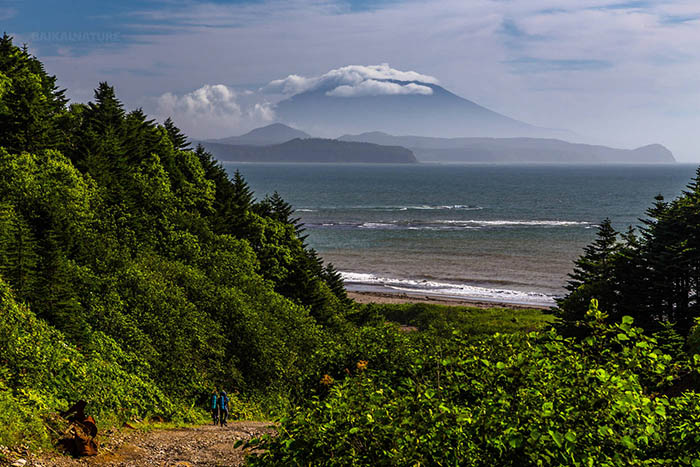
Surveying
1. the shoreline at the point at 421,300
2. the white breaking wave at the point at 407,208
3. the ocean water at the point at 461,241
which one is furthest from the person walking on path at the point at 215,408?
the white breaking wave at the point at 407,208

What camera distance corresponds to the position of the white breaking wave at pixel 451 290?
73688mm

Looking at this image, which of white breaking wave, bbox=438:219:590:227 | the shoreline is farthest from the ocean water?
the shoreline

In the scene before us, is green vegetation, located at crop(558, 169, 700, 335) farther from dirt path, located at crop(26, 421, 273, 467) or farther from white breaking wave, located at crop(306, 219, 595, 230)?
white breaking wave, located at crop(306, 219, 595, 230)

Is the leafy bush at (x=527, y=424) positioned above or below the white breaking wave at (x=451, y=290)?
above

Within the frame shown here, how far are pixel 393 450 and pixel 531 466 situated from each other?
1651 mm

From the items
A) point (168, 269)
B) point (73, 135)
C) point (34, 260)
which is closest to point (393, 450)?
point (34, 260)

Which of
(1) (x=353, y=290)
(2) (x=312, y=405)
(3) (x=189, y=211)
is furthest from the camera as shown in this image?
(1) (x=353, y=290)

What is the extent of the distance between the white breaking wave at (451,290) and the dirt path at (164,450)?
5905 centimetres

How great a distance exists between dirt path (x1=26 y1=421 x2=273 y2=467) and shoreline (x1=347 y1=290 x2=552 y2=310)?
51.7m

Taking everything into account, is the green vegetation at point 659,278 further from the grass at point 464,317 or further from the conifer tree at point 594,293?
the grass at point 464,317

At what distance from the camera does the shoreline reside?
69.8m

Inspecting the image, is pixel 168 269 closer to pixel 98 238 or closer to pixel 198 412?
pixel 98 238

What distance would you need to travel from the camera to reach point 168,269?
29734 mm

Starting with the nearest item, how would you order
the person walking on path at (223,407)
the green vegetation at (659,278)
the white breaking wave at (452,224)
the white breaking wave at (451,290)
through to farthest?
the person walking on path at (223,407), the green vegetation at (659,278), the white breaking wave at (451,290), the white breaking wave at (452,224)
